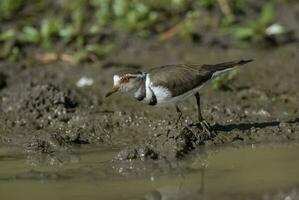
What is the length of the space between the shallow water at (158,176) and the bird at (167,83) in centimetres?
67

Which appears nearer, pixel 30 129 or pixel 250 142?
pixel 250 142

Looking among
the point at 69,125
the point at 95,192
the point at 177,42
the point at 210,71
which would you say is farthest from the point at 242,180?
the point at 177,42

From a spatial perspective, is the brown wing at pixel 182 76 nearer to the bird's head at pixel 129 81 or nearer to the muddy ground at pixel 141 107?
the bird's head at pixel 129 81

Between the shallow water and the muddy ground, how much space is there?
0.25 m

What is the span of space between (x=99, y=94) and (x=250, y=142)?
2.84 meters

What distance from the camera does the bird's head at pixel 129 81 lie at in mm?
9695

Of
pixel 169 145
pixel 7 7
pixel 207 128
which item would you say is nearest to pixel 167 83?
pixel 207 128

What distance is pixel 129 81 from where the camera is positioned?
31.9 feet

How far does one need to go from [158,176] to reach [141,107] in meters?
2.85

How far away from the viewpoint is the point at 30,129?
34.2 ft

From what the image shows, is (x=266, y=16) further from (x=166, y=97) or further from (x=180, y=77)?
(x=166, y=97)

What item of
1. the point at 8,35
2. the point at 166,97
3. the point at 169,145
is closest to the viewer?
the point at 169,145

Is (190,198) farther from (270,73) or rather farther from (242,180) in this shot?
(270,73)

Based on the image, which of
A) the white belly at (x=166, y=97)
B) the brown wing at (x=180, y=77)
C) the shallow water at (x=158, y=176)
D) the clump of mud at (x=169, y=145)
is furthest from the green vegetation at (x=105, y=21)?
the shallow water at (x=158, y=176)
